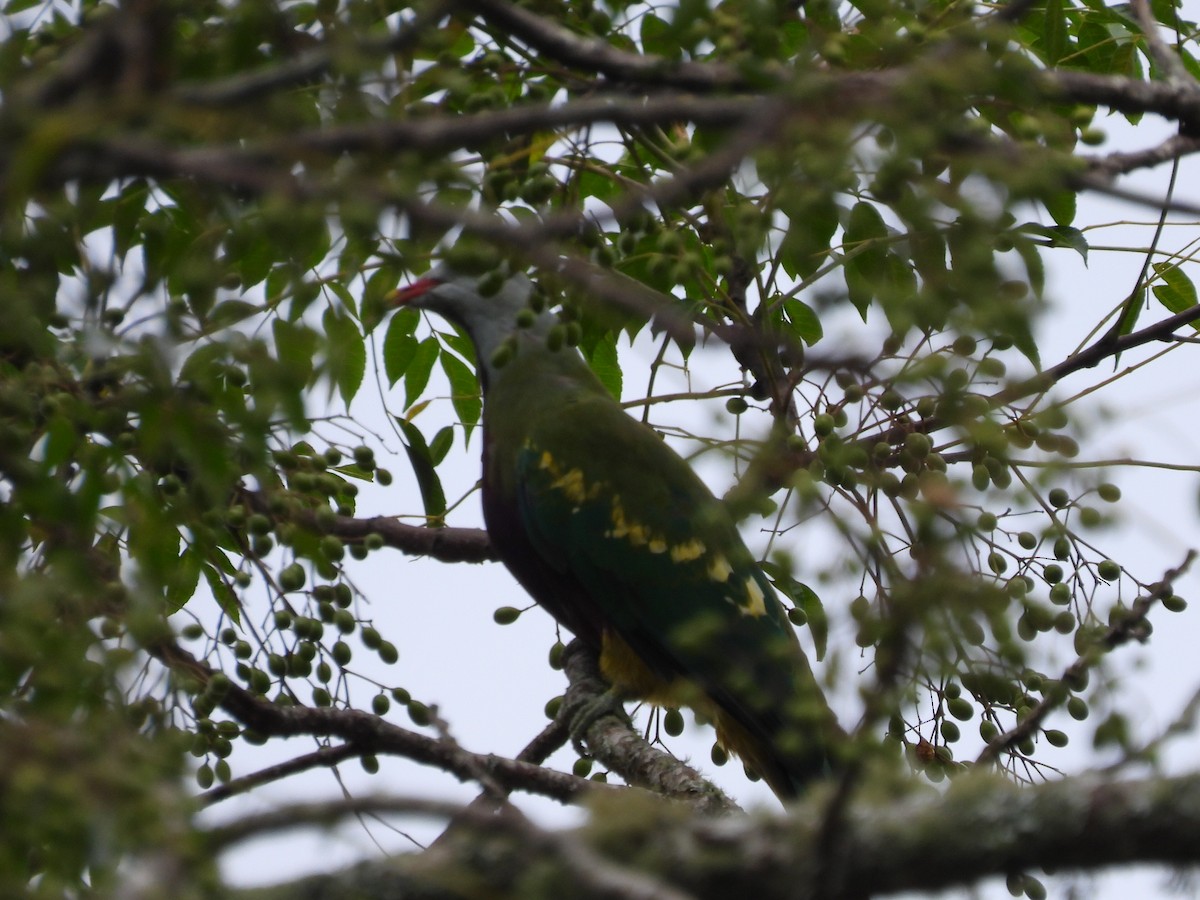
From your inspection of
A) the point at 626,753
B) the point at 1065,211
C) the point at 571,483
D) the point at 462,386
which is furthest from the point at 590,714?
the point at 1065,211

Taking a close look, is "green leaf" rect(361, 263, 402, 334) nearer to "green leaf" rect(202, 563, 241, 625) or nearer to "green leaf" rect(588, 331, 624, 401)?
"green leaf" rect(202, 563, 241, 625)

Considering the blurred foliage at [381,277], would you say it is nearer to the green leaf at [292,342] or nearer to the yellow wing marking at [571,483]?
the green leaf at [292,342]

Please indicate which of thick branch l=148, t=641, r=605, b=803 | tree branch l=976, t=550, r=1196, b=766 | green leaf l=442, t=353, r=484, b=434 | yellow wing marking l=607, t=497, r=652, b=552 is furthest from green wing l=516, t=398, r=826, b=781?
tree branch l=976, t=550, r=1196, b=766

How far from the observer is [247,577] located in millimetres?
2506

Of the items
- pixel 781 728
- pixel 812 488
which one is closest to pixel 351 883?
pixel 812 488

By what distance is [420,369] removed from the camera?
11.0ft

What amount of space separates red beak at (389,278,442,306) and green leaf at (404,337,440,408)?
129mm

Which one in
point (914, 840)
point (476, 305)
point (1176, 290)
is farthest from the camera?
A: point (476, 305)

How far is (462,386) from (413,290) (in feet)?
1.47

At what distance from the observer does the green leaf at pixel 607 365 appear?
Result: 11.5ft

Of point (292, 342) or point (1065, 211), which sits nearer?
point (292, 342)

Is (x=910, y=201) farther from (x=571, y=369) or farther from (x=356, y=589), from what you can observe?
(x=571, y=369)

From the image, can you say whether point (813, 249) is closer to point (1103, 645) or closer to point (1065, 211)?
point (1065, 211)

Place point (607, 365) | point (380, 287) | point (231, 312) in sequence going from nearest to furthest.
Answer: point (231, 312)
point (380, 287)
point (607, 365)
